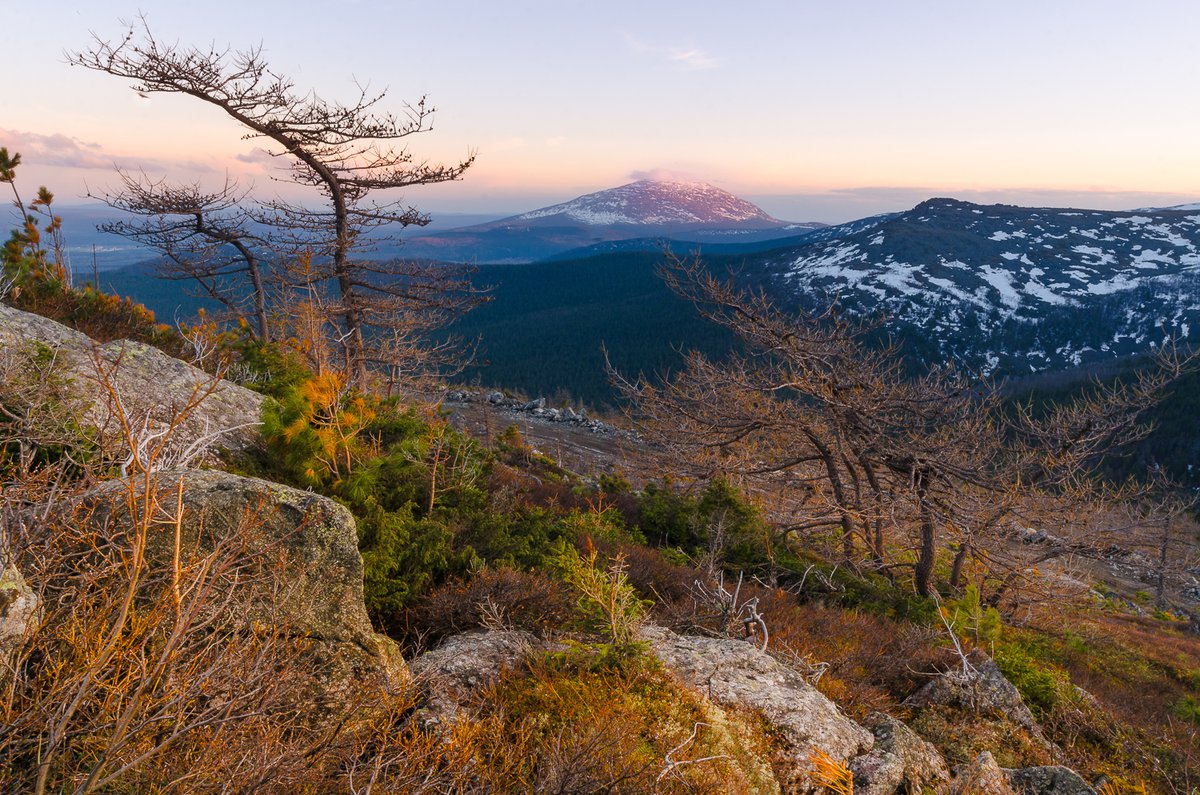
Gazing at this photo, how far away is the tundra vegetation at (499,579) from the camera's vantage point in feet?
7.30

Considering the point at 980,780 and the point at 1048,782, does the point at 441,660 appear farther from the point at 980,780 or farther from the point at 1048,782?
the point at 1048,782

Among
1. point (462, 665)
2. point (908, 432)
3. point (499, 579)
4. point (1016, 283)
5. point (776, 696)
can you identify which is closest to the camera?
point (462, 665)

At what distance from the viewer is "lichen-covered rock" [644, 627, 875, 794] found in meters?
3.33

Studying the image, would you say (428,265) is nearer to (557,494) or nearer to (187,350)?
(187,350)

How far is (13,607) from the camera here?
7.52 feet

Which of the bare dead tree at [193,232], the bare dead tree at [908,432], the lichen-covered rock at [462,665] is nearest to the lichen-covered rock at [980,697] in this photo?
the lichen-covered rock at [462,665]

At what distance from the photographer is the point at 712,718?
3.27 meters

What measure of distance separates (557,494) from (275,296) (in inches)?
425

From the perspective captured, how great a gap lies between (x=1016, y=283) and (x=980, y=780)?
629 feet

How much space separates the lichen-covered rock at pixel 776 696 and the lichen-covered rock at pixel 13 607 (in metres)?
Result: 2.84

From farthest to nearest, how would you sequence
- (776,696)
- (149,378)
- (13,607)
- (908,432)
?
(908,432) < (149,378) < (776,696) < (13,607)

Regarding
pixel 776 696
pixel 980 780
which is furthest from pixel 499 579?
pixel 980 780

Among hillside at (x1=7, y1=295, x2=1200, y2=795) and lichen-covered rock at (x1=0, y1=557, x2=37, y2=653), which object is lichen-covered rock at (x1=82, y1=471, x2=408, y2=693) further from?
lichen-covered rock at (x1=0, y1=557, x2=37, y2=653)

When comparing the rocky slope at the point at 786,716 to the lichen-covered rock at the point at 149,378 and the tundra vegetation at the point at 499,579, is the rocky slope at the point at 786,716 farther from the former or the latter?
the lichen-covered rock at the point at 149,378
